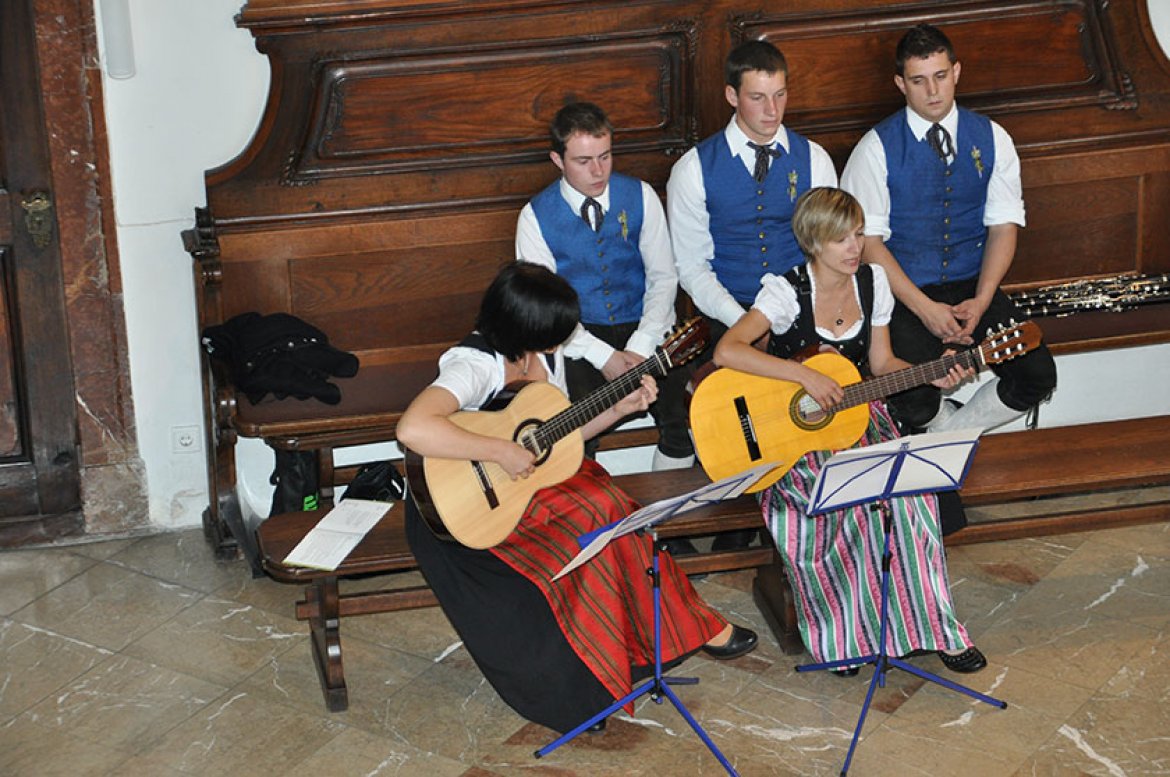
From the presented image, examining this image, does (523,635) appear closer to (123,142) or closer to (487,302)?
(487,302)

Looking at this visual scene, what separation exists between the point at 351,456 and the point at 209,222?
38.8 inches

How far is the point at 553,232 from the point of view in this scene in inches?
190

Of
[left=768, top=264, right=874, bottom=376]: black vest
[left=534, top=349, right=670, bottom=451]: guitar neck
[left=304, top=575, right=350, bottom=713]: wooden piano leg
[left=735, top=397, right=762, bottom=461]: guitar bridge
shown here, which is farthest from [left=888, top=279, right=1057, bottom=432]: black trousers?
[left=304, top=575, right=350, bottom=713]: wooden piano leg

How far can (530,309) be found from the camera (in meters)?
3.93

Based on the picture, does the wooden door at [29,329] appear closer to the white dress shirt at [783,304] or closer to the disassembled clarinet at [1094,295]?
the white dress shirt at [783,304]

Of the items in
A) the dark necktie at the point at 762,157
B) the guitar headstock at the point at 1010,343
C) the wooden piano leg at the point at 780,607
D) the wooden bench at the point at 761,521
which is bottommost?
the wooden piano leg at the point at 780,607

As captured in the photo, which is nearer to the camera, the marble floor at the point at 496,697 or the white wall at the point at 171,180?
the marble floor at the point at 496,697

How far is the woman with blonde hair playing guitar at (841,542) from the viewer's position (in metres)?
4.25

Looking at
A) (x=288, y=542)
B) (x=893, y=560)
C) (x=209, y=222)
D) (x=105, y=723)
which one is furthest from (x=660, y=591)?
(x=209, y=222)

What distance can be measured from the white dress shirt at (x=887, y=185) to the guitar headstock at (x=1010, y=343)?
0.91m

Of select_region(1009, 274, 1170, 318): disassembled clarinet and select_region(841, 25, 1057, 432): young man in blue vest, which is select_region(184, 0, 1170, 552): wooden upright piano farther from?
select_region(841, 25, 1057, 432): young man in blue vest

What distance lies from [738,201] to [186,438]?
2.05 metres

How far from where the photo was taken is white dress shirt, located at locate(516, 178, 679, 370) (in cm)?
479

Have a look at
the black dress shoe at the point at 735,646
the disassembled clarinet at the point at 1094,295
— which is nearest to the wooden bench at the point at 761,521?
the black dress shoe at the point at 735,646
